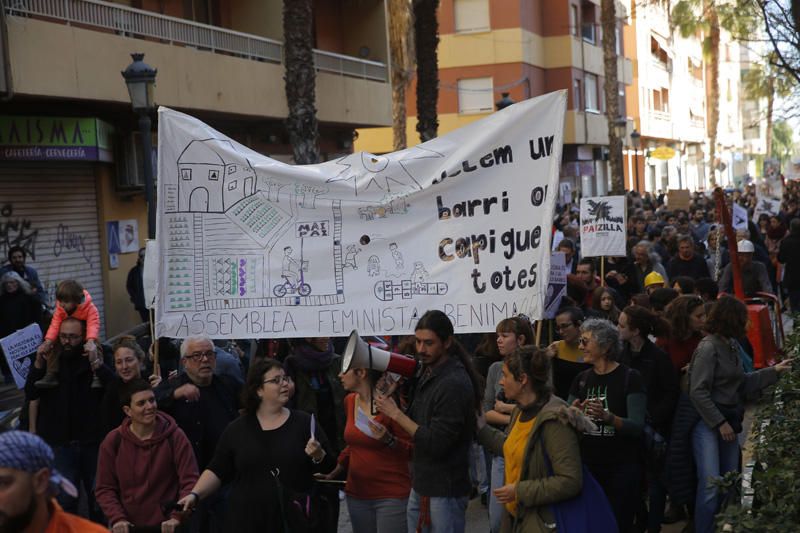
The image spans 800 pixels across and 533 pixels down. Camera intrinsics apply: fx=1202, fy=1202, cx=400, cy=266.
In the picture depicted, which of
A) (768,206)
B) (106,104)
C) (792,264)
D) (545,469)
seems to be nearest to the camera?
(545,469)

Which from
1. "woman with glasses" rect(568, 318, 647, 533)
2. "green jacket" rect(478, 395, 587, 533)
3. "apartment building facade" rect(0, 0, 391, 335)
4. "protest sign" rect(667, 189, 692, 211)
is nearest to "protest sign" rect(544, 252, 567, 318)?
"woman with glasses" rect(568, 318, 647, 533)

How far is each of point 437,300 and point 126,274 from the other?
43.2ft

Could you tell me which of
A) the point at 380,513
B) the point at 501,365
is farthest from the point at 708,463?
the point at 380,513

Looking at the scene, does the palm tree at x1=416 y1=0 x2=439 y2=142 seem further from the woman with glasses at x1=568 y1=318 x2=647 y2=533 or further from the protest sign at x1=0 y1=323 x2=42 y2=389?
the woman with glasses at x1=568 y1=318 x2=647 y2=533

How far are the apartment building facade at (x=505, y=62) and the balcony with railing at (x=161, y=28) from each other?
17.6 metres

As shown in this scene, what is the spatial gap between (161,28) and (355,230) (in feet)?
38.7

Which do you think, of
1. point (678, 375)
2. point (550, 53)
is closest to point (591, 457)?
point (678, 375)

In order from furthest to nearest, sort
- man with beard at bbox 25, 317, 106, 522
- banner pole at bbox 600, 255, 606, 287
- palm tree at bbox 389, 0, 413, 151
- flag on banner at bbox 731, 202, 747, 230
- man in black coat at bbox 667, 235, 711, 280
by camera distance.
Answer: palm tree at bbox 389, 0, 413, 151 → flag on banner at bbox 731, 202, 747, 230 → man in black coat at bbox 667, 235, 711, 280 → banner pole at bbox 600, 255, 606, 287 → man with beard at bbox 25, 317, 106, 522

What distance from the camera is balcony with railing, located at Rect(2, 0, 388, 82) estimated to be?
16.3m

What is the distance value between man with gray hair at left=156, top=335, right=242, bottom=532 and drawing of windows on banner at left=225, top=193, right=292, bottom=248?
110 centimetres

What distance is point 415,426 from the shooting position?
19.5 feet

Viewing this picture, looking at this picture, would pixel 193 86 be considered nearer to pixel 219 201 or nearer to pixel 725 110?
pixel 219 201

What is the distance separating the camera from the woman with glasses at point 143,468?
20.2ft

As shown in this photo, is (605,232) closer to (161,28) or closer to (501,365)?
(501,365)
